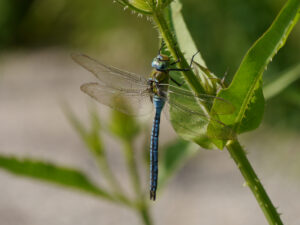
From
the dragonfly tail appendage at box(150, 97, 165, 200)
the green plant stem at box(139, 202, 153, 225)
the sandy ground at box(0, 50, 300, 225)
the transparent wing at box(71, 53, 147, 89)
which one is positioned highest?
the transparent wing at box(71, 53, 147, 89)

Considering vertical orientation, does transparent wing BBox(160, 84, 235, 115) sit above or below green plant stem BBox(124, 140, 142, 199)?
above

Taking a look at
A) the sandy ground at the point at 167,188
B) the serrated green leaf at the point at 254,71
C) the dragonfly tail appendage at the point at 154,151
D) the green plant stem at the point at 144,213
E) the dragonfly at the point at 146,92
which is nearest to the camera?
the serrated green leaf at the point at 254,71

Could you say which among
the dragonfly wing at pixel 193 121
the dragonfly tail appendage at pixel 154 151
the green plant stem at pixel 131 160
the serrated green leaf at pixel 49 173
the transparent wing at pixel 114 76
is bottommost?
the green plant stem at pixel 131 160

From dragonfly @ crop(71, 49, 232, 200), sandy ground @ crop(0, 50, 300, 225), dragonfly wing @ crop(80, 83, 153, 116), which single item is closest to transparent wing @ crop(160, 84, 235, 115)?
dragonfly @ crop(71, 49, 232, 200)

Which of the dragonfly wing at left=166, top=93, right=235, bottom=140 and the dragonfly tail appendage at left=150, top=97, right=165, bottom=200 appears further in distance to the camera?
the dragonfly tail appendage at left=150, top=97, right=165, bottom=200

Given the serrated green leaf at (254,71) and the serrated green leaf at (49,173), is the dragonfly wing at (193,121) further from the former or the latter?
the serrated green leaf at (49,173)

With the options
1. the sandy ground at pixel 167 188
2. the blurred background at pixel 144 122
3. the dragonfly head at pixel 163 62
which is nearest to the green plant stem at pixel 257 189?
the dragonfly head at pixel 163 62

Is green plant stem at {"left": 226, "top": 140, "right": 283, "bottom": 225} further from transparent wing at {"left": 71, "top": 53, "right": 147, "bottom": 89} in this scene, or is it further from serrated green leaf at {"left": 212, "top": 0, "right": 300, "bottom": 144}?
transparent wing at {"left": 71, "top": 53, "right": 147, "bottom": 89}

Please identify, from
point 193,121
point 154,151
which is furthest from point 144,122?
point 193,121
